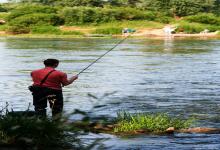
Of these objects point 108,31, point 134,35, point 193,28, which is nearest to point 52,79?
point 134,35

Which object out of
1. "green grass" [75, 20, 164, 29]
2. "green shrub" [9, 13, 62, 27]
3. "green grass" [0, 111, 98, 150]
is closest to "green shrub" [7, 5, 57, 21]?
"green shrub" [9, 13, 62, 27]

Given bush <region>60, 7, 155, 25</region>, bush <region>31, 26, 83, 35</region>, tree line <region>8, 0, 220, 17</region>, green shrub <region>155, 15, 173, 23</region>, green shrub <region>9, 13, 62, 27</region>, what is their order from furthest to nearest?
tree line <region>8, 0, 220, 17</region>, green shrub <region>155, 15, 173, 23</region>, bush <region>60, 7, 155, 25</region>, green shrub <region>9, 13, 62, 27</region>, bush <region>31, 26, 83, 35</region>

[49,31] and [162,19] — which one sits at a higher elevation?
[162,19]

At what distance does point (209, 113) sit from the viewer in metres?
15.6

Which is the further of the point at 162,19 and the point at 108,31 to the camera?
the point at 162,19

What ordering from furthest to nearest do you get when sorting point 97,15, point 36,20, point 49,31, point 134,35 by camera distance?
point 97,15, point 36,20, point 49,31, point 134,35

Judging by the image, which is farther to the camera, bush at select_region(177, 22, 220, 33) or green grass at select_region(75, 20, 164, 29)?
green grass at select_region(75, 20, 164, 29)

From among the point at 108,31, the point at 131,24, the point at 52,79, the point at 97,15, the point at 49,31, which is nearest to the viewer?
the point at 52,79

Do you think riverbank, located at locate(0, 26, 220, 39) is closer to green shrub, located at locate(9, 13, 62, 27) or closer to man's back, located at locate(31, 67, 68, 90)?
green shrub, located at locate(9, 13, 62, 27)

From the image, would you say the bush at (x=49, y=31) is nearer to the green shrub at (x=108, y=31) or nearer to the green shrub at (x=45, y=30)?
the green shrub at (x=45, y=30)

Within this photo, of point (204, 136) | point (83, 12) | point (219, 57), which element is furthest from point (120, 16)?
point (204, 136)

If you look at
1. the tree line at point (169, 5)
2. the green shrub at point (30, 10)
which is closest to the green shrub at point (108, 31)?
the green shrub at point (30, 10)

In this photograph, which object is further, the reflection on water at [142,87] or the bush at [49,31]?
the bush at [49,31]

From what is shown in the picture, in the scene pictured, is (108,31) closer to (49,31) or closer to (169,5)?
(49,31)
